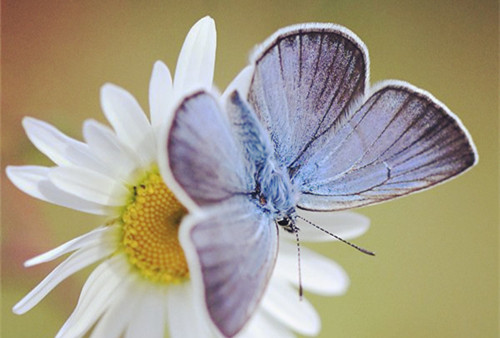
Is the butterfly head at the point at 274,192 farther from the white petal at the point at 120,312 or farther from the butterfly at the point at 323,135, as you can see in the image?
the white petal at the point at 120,312

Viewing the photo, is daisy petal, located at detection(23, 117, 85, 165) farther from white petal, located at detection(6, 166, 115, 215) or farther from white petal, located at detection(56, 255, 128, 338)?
white petal, located at detection(56, 255, 128, 338)

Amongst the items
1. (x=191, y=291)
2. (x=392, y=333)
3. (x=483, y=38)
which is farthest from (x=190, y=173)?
(x=483, y=38)

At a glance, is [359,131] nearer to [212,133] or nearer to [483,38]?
[212,133]

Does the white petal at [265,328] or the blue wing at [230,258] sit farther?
A: the white petal at [265,328]

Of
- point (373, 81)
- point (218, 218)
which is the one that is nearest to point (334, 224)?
point (218, 218)

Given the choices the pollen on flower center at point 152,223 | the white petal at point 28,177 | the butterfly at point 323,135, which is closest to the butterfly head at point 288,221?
the butterfly at point 323,135
